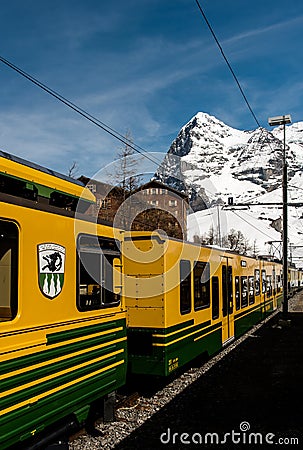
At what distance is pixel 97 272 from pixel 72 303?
3.09 ft

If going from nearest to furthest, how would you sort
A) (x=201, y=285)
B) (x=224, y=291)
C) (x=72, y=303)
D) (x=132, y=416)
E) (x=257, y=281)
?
(x=72, y=303), (x=132, y=416), (x=201, y=285), (x=224, y=291), (x=257, y=281)

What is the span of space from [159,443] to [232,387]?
3.51 metres

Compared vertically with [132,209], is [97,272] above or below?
below

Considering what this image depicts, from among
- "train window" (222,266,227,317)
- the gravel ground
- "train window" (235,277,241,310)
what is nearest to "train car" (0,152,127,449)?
the gravel ground

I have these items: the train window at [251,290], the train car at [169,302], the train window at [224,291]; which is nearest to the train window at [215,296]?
the train car at [169,302]

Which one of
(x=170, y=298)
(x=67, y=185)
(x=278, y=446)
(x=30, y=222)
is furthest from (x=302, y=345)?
(x=30, y=222)

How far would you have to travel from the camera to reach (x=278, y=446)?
6816 mm

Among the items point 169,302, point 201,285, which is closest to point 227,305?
point 201,285

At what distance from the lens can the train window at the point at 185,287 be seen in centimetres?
970

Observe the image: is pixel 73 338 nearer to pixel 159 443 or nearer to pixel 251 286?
pixel 159 443

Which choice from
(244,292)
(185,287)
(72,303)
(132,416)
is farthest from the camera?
(244,292)

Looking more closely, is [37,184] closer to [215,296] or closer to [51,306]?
[51,306]

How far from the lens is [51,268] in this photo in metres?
5.60

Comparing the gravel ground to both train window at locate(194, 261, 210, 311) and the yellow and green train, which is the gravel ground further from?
train window at locate(194, 261, 210, 311)
